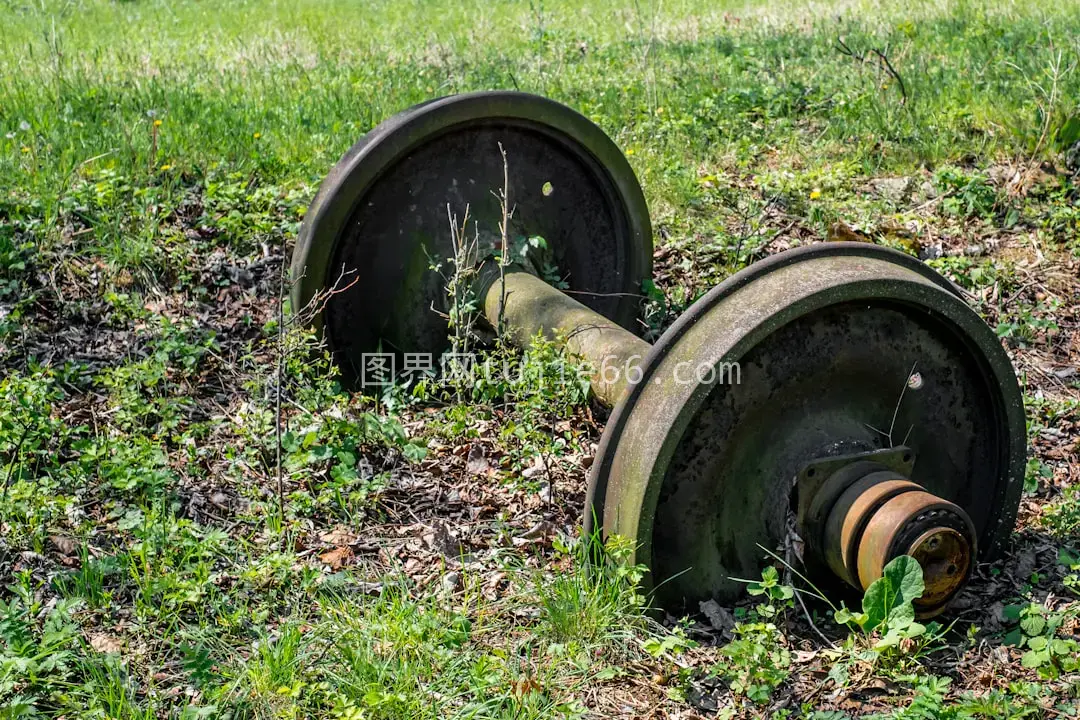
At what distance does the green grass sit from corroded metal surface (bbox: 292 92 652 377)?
0.29m

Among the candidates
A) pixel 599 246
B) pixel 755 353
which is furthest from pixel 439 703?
pixel 599 246

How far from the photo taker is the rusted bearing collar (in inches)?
106

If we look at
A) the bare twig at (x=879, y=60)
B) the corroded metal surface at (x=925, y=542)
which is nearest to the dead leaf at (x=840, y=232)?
the bare twig at (x=879, y=60)

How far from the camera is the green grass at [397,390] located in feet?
9.09

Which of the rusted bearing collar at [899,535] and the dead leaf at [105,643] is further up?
the rusted bearing collar at [899,535]

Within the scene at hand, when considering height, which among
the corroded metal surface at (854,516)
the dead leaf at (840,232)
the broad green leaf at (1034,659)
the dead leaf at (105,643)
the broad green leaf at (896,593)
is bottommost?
the dead leaf at (105,643)

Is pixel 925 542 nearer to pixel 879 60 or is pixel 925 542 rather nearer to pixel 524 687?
pixel 524 687

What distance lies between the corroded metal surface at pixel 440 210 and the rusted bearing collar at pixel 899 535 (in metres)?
2.01

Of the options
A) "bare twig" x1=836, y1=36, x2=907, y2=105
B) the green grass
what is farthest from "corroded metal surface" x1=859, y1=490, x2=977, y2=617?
"bare twig" x1=836, y1=36, x2=907, y2=105

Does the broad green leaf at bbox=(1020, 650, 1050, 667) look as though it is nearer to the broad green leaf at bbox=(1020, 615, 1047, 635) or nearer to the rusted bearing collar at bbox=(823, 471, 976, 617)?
the broad green leaf at bbox=(1020, 615, 1047, 635)

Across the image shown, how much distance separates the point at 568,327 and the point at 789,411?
42.2 inches

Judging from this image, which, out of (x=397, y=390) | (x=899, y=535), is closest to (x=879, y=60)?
(x=397, y=390)

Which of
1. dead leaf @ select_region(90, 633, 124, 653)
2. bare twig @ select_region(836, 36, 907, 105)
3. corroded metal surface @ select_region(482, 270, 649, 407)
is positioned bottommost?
dead leaf @ select_region(90, 633, 124, 653)

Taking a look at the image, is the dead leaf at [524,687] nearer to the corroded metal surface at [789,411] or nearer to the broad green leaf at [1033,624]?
the corroded metal surface at [789,411]
